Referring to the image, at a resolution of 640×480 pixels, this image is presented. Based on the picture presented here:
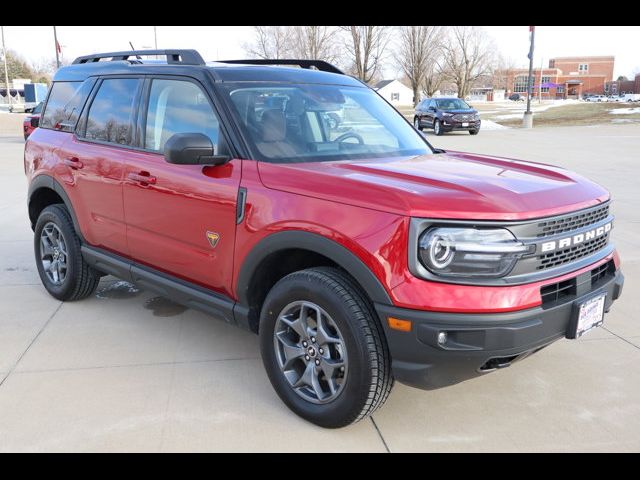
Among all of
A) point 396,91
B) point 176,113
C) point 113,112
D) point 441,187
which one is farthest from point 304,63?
point 396,91

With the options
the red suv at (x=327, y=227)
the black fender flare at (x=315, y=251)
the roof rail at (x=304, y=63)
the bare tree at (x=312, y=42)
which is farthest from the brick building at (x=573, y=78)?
the black fender flare at (x=315, y=251)

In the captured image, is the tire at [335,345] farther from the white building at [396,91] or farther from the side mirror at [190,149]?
the white building at [396,91]

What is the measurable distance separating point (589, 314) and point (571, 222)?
463 mm

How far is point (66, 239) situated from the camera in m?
4.89

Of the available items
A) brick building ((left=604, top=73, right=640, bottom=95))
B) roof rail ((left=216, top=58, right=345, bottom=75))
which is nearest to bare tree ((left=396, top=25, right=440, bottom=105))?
roof rail ((left=216, top=58, right=345, bottom=75))

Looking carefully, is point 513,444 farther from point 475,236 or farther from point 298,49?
point 298,49

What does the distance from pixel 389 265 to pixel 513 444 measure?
1160mm

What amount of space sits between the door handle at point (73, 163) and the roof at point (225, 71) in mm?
672

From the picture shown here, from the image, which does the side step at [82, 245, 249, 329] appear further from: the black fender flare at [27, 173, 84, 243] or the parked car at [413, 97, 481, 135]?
the parked car at [413, 97, 481, 135]

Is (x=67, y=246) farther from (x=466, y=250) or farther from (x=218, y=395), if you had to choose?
(x=466, y=250)

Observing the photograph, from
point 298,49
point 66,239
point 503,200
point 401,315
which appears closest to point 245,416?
point 401,315

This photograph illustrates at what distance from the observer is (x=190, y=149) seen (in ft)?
10.8

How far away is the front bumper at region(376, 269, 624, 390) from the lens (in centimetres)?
265

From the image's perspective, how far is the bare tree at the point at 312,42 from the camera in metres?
49.0
